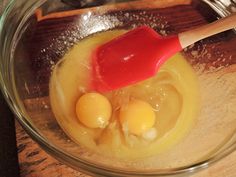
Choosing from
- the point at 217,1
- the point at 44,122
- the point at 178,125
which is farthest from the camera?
the point at 217,1

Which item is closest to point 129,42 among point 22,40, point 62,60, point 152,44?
point 152,44

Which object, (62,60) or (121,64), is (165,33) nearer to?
(121,64)

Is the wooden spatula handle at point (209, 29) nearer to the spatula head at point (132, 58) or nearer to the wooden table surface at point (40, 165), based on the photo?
the spatula head at point (132, 58)

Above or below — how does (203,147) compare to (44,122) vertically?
below

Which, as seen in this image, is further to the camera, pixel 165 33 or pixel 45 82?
pixel 165 33

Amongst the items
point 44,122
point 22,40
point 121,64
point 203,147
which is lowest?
point 203,147

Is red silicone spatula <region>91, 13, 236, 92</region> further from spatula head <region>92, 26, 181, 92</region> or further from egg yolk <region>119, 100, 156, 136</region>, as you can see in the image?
egg yolk <region>119, 100, 156, 136</region>

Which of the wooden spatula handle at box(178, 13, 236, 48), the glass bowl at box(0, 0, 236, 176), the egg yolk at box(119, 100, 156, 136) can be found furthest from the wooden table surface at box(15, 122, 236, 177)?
the wooden spatula handle at box(178, 13, 236, 48)
